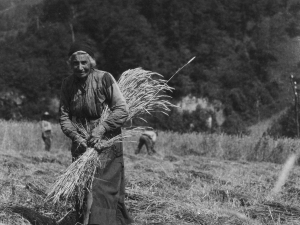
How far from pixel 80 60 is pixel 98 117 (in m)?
0.48

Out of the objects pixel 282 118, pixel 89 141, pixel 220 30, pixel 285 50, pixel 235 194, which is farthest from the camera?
pixel 220 30

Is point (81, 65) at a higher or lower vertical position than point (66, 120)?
higher

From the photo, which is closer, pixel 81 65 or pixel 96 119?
pixel 81 65

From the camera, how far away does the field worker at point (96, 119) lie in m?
4.42

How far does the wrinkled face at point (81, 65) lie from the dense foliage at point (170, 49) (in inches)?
1234

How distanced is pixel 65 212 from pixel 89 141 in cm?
101

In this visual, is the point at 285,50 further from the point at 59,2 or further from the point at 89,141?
the point at 89,141

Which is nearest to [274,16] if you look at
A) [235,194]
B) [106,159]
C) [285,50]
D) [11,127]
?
[285,50]

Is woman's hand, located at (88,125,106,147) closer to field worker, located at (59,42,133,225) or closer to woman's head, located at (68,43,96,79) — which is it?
field worker, located at (59,42,133,225)

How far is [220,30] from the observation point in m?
39.8

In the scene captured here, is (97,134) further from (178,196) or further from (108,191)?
(178,196)

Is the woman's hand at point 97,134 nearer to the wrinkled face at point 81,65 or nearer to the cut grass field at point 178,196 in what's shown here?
the wrinkled face at point 81,65

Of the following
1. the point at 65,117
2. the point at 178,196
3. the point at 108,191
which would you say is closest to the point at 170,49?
the point at 178,196

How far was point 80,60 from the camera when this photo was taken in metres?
4.54
